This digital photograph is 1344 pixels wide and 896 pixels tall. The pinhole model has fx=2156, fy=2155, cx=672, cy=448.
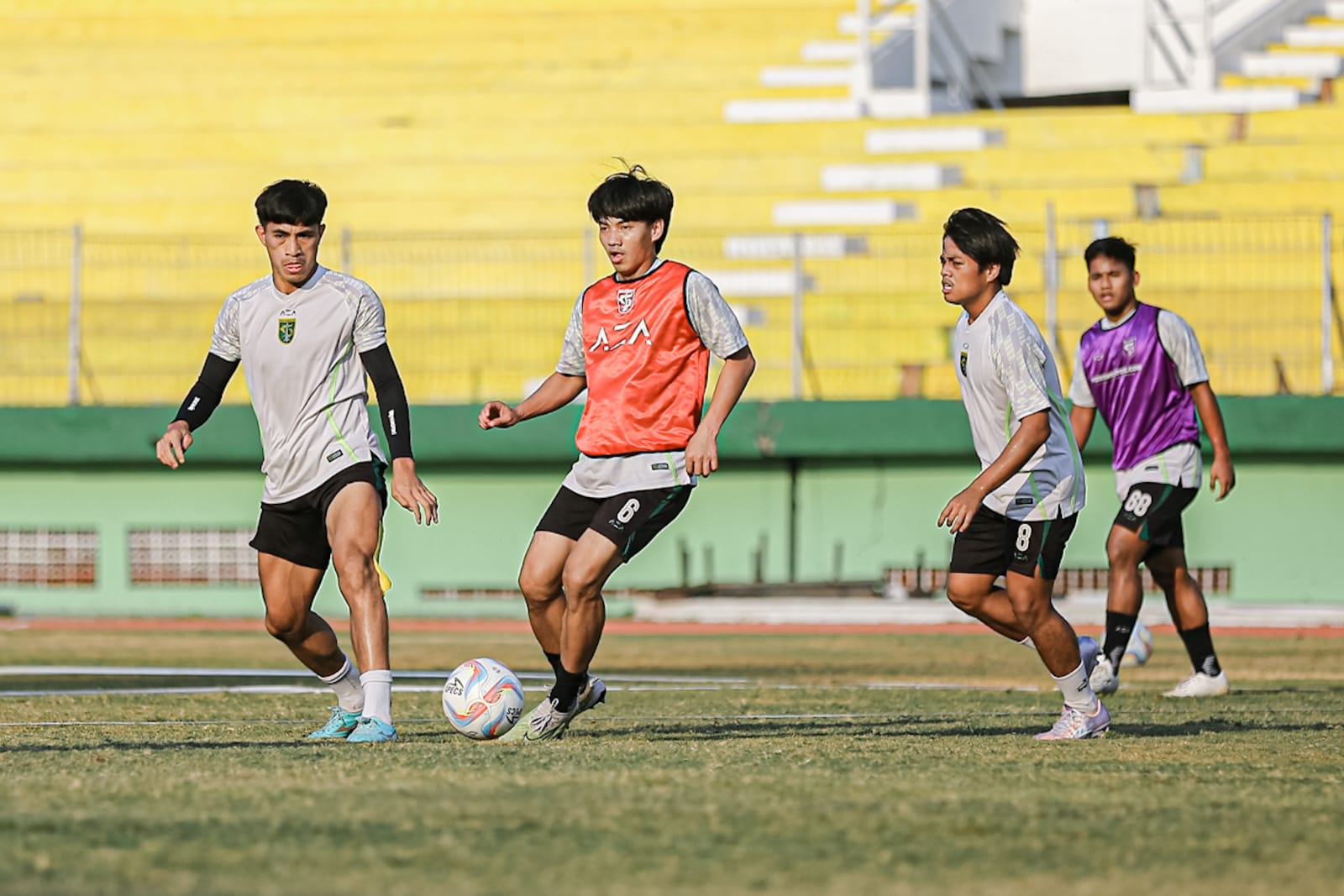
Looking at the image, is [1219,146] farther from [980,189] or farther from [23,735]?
[23,735]

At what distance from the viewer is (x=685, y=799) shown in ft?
18.3

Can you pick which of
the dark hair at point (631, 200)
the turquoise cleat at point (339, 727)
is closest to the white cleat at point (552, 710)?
the turquoise cleat at point (339, 727)

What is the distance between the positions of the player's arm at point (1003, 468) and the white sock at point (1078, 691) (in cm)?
72

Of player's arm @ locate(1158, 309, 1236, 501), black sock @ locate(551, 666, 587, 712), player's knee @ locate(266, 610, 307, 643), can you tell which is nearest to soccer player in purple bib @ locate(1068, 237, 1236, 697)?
player's arm @ locate(1158, 309, 1236, 501)

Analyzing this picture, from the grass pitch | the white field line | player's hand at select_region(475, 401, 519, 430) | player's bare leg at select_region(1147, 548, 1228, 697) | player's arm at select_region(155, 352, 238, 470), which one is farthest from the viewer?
player's bare leg at select_region(1147, 548, 1228, 697)

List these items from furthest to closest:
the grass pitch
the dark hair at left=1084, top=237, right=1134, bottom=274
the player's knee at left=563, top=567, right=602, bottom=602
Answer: the dark hair at left=1084, top=237, right=1134, bottom=274 < the player's knee at left=563, top=567, right=602, bottom=602 < the grass pitch

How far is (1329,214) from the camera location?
56.4 feet

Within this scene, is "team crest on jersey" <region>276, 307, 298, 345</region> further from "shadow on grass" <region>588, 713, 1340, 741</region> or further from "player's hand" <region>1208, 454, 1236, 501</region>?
"player's hand" <region>1208, 454, 1236, 501</region>

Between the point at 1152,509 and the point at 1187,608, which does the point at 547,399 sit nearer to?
the point at 1152,509

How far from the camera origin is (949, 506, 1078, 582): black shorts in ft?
25.0

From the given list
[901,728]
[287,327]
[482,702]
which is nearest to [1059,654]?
[901,728]

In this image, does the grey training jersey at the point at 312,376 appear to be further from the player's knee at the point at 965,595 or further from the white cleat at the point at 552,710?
the player's knee at the point at 965,595

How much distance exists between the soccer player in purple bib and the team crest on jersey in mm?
4031

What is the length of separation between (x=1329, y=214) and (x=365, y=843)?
46.0ft
